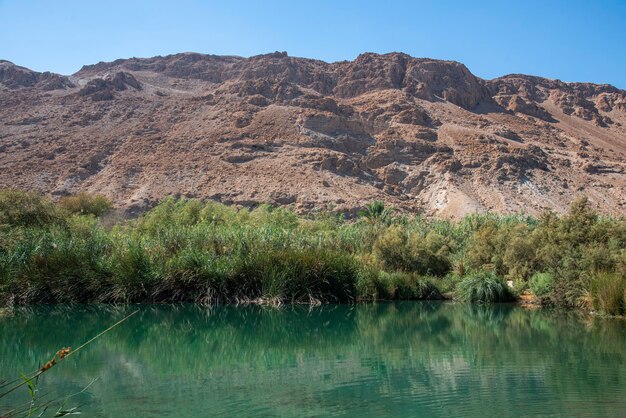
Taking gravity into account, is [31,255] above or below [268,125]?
below

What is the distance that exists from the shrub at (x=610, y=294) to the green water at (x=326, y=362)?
37.2 inches

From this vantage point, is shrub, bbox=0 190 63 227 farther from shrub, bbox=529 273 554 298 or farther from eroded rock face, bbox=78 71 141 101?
eroded rock face, bbox=78 71 141 101

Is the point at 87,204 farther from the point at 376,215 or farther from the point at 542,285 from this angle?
the point at 542,285

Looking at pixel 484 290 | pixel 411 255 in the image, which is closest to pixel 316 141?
pixel 411 255

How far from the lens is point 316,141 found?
242ft

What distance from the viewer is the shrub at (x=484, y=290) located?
999 inches

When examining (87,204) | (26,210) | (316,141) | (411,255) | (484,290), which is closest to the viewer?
(484,290)

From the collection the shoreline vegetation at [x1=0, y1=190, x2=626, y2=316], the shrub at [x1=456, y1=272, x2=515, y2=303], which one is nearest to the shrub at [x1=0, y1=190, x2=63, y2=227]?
the shoreline vegetation at [x1=0, y1=190, x2=626, y2=316]

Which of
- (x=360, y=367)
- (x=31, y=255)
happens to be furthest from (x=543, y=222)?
(x=31, y=255)

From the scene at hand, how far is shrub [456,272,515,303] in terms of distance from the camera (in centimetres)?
2538

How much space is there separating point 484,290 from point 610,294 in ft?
20.2

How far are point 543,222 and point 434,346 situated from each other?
1387cm

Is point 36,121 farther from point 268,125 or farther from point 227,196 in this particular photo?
point 227,196

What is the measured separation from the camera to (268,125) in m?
78.1
